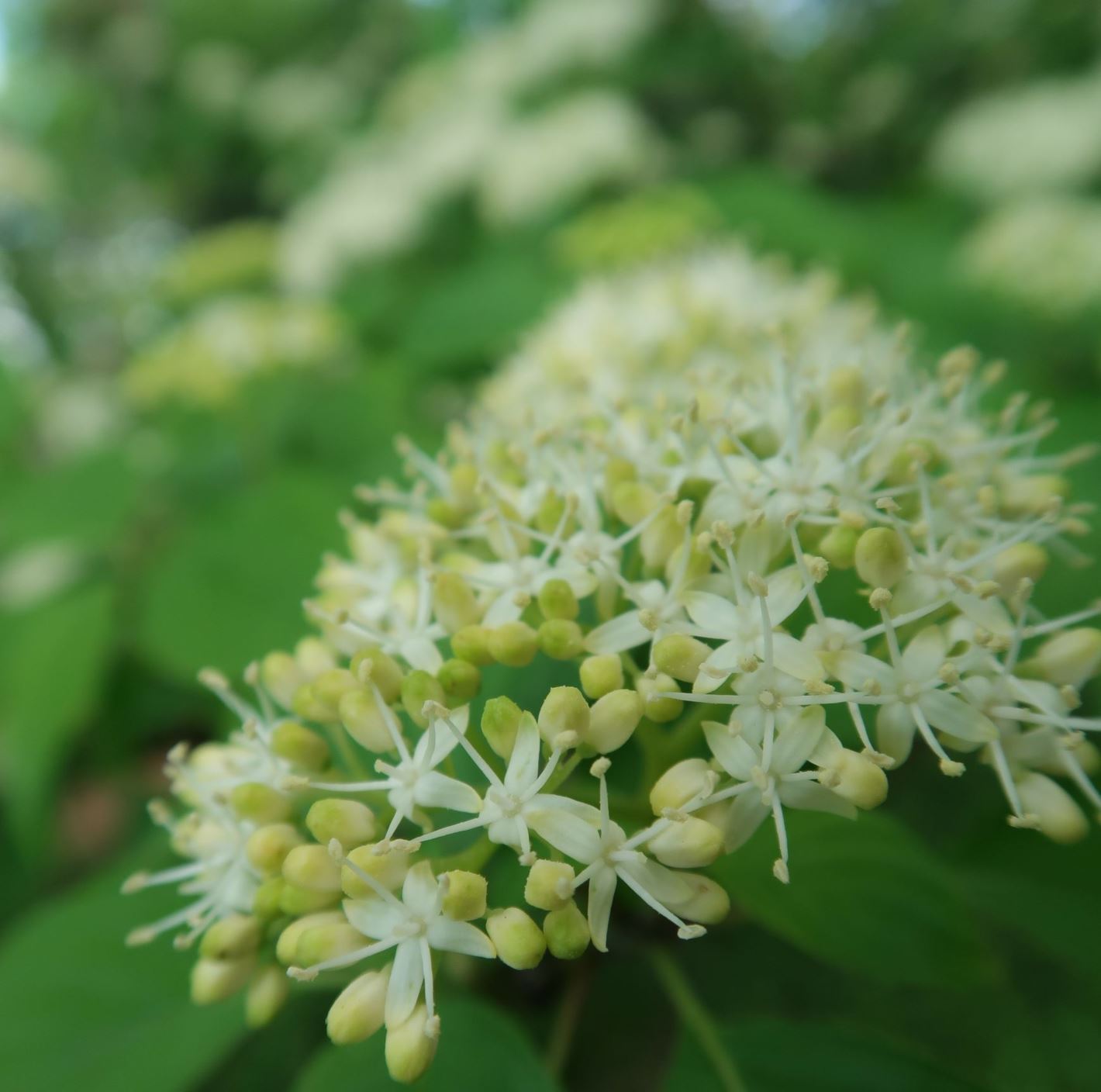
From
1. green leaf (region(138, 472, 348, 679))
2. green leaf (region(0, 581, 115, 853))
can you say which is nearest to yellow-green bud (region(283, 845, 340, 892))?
green leaf (region(138, 472, 348, 679))

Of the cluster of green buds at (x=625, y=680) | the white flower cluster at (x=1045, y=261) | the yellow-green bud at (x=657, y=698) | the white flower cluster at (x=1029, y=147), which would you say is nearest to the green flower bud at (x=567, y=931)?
the cluster of green buds at (x=625, y=680)

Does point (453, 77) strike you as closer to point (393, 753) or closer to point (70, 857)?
point (70, 857)

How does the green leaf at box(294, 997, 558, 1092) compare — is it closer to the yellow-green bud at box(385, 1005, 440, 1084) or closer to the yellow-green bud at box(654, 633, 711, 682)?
the yellow-green bud at box(385, 1005, 440, 1084)

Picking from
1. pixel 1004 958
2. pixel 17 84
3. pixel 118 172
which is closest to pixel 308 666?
pixel 1004 958

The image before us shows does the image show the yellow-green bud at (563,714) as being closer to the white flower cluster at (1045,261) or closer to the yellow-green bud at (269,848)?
the yellow-green bud at (269,848)

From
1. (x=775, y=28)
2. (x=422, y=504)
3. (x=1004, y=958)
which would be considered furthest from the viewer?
(x=775, y=28)
